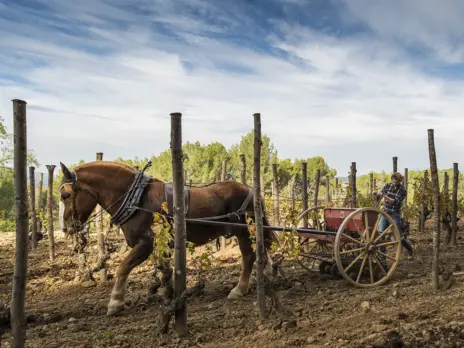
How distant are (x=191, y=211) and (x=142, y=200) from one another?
0.73 meters

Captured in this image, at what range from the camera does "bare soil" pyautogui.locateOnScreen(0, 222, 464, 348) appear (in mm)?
3953

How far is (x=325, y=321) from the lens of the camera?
455cm

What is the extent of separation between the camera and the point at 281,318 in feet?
15.2

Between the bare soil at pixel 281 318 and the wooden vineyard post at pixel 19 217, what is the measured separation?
47.7 inches

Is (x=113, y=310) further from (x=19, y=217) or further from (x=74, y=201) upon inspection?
(x=19, y=217)

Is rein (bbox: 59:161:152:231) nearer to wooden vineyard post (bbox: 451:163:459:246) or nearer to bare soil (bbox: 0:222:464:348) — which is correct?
bare soil (bbox: 0:222:464:348)

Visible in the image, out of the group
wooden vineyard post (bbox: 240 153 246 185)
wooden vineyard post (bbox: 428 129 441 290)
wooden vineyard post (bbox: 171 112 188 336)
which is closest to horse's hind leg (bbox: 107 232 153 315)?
wooden vineyard post (bbox: 171 112 188 336)

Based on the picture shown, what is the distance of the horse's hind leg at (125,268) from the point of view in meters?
5.57

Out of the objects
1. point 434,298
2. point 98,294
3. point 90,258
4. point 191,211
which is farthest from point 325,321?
point 90,258

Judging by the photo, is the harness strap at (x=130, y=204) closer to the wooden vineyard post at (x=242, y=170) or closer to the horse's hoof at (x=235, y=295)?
the horse's hoof at (x=235, y=295)

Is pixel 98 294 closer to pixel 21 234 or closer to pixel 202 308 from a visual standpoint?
pixel 202 308

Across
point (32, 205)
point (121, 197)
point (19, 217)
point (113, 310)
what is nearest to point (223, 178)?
point (32, 205)

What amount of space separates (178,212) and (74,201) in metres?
2.31

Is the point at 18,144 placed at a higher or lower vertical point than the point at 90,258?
higher
